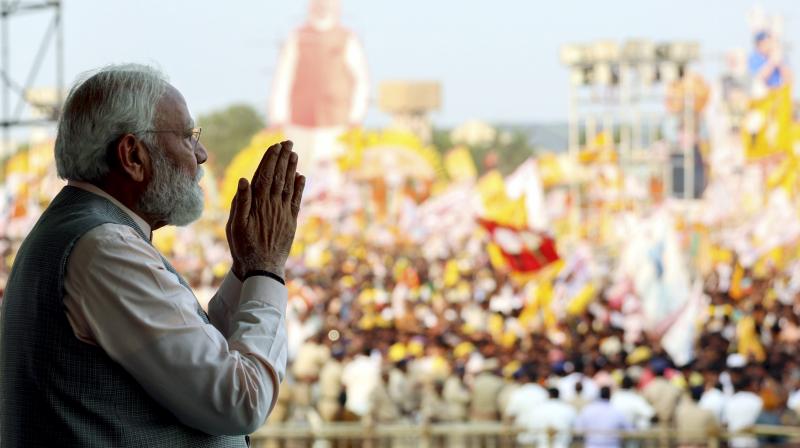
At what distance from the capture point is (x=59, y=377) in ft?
4.58

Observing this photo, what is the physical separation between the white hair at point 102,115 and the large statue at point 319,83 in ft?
93.2

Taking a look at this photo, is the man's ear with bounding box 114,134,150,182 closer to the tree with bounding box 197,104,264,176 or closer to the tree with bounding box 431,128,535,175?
the tree with bounding box 431,128,535,175

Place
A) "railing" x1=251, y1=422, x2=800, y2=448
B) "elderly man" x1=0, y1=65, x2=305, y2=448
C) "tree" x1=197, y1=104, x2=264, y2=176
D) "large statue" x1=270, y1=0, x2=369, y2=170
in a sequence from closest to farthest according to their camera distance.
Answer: "elderly man" x1=0, y1=65, x2=305, y2=448 < "railing" x1=251, y1=422, x2=800, y2=448 < "large statue" x1=270, y1=0, x2=369, y2=170 < "tree" x1=197, y1=104, x2=264, y2=176

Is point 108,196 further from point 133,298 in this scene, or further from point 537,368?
point 537,368

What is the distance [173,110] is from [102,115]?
80 millimetres

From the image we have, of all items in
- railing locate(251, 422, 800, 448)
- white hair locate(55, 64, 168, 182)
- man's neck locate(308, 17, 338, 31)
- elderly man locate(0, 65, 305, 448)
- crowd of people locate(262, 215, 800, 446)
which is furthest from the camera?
man's neck locate(308, 17, 338, 31)

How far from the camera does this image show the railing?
6621 millimetres

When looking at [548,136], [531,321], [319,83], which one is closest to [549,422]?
[531,321]

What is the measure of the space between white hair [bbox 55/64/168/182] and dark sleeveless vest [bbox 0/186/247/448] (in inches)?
2.3

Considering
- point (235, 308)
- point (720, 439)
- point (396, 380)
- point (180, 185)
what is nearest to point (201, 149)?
point (180, 185)

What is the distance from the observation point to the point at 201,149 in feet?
5.15

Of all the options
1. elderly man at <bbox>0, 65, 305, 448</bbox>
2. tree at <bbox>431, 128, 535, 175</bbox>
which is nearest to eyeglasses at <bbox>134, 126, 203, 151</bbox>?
elderly man at <bbox>0, 65, 305, 448</bbox>

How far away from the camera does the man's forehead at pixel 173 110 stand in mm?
1504

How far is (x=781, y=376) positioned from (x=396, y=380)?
2406 millimetres
